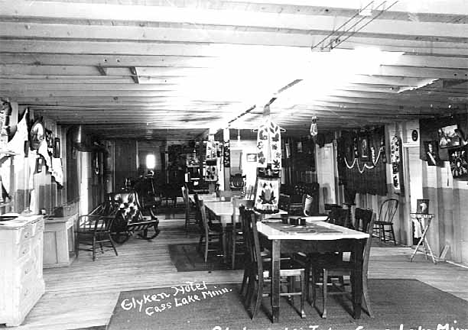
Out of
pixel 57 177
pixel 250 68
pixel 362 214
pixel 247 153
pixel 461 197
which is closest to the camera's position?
pixel 250 68

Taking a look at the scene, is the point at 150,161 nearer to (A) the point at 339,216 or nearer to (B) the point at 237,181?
(B) the point at 237,181

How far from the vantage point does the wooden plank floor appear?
160 inches

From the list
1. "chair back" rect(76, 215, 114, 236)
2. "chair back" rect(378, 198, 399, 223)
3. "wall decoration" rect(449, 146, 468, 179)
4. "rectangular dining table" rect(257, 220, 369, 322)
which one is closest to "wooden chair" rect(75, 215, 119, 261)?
"chair back" rect(76, 215, 114, 236)

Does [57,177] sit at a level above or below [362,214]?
above

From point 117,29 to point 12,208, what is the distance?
132 inches

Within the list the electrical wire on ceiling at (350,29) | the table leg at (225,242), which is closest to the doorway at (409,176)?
the table leg at (225,242)

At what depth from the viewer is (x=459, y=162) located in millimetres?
6082

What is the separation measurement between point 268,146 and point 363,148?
4143 mm

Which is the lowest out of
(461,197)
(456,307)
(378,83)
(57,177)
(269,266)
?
(456,307)

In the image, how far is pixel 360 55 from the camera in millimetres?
3746

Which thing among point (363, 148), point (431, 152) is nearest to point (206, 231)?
point (431, 152)

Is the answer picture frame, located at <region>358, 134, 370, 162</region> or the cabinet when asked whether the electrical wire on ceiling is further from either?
picture frame, located at <region>358, 134, 370, 162</region>

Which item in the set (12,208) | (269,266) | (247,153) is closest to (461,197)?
(269,266)

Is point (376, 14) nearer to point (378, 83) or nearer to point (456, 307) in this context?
point (378, 83)
